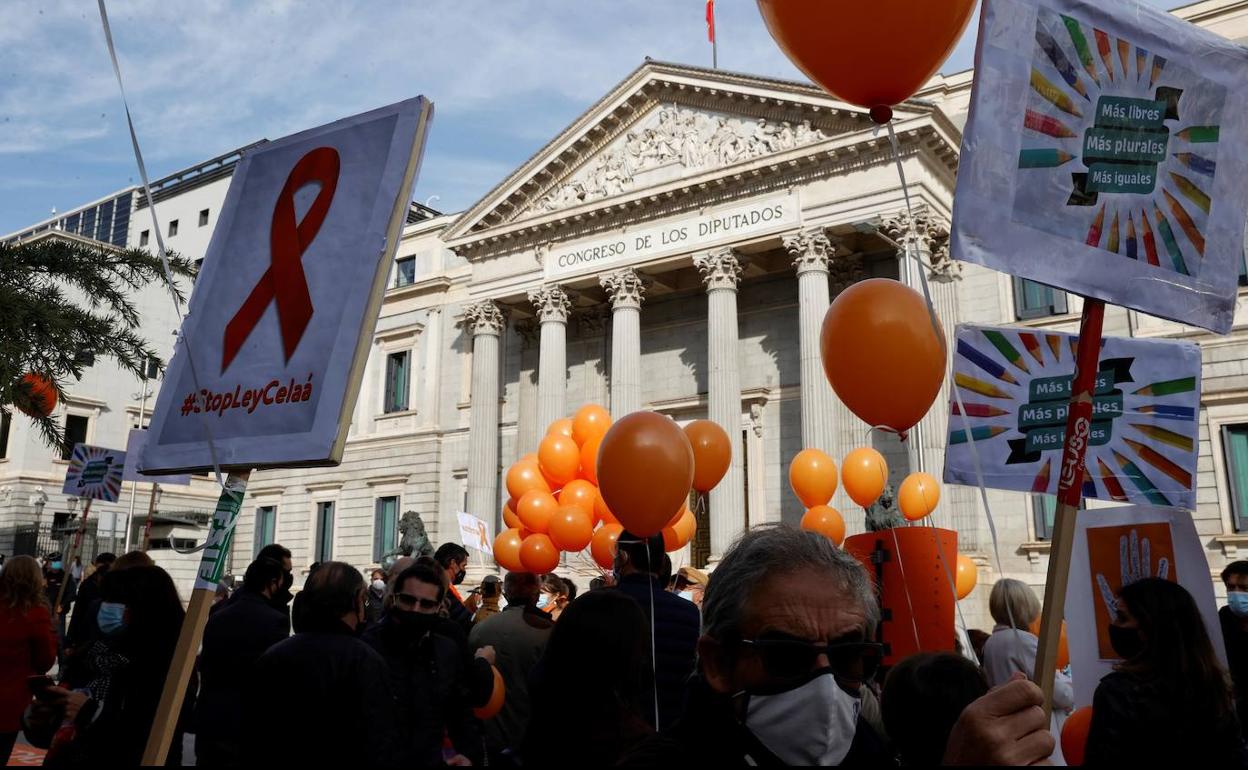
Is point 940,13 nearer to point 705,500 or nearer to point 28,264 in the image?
point 28,264

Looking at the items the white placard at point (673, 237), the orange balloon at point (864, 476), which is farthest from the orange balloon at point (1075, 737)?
the white placard at point (673, 237)

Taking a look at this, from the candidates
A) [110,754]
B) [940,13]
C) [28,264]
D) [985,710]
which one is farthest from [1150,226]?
[28,264]

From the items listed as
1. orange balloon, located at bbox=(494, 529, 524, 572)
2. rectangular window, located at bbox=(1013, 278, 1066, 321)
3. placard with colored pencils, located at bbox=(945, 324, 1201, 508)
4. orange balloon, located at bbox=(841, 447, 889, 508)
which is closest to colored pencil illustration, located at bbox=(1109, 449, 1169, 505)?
placard with colored pencils, located at bbox=(945, 324, 1201, 508)

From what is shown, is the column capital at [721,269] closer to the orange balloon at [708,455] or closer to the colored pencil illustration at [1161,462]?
the orange balloon at [708,455]

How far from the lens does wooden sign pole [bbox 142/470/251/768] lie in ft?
8.66

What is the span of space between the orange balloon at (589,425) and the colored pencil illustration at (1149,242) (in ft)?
32.4

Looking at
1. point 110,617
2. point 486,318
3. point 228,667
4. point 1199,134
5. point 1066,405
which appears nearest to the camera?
point 1199,134

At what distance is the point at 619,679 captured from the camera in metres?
2.70

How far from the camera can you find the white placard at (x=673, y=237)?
22.1 metres

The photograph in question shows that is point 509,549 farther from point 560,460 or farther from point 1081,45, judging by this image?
point 1081,45

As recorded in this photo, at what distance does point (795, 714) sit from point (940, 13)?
2816 mm

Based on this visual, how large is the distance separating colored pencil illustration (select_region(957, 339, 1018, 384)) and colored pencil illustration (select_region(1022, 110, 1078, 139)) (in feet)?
9.82

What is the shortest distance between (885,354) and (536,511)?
7.19 meters

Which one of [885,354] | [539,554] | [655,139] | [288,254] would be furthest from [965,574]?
[655,139]
